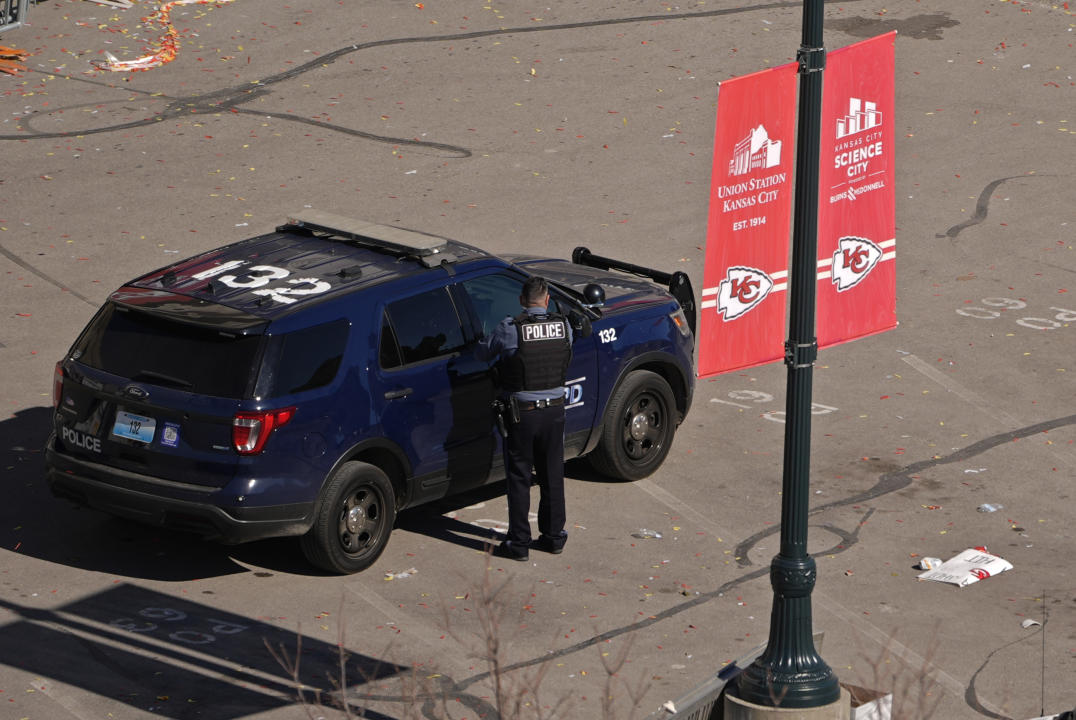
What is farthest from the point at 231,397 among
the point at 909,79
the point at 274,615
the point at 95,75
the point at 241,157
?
the point at 909,79

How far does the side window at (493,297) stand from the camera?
34.6ft

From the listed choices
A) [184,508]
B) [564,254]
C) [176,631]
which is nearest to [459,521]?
[184,508]

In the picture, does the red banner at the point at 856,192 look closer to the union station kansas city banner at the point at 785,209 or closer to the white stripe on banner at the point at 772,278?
the union station kansas city banner at the point at 785,209

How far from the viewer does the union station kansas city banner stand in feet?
24.7

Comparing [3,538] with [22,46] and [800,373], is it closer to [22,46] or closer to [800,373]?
[800,373]

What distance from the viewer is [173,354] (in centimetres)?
946

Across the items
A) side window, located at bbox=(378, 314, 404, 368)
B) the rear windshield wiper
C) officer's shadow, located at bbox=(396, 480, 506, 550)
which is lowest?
officer's shadow, located at bbox=(396, 480, 506, 550)

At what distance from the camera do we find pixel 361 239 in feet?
34.9

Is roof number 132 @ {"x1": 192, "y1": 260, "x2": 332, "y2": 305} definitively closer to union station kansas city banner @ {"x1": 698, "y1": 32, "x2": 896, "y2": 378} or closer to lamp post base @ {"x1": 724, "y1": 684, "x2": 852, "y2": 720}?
union station kansas city banner @ {"x1": 698, "y1": 32, "x2": 896, "y2": 378}

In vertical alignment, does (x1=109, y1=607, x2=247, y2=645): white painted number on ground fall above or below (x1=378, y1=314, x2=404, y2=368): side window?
below

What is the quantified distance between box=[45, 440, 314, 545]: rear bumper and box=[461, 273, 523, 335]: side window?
185 cm

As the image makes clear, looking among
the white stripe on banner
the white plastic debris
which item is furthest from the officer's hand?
the white stripe on banner

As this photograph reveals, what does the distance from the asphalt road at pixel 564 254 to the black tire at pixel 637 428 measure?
0.17 meters

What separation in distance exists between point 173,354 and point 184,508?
0.92 meters
